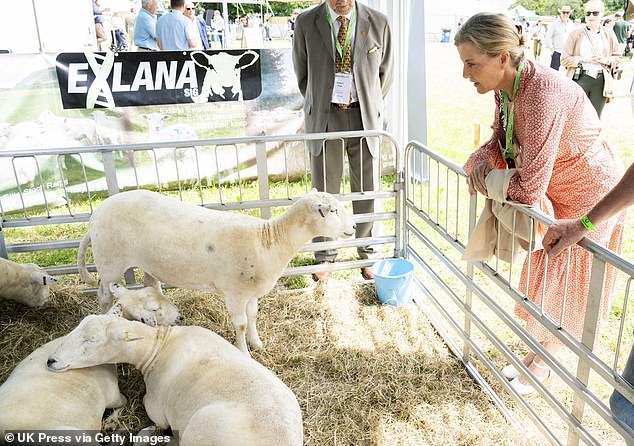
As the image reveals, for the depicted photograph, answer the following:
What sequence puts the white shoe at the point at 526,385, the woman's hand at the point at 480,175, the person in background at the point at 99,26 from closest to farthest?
1. the woman's hand at the point at 480,175
2. the white shoe at the point at 526,385
3. the person in background at the point at 99,26

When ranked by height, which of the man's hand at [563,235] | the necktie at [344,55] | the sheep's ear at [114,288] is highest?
the necktie at [344,55]

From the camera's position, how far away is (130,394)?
340cm

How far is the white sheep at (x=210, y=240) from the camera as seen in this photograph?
3379mm

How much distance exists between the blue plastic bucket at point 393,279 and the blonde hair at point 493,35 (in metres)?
2.19

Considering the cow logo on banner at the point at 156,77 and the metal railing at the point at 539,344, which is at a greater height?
the cow logo on banner at the point at 156,77

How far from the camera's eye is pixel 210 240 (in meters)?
3.38

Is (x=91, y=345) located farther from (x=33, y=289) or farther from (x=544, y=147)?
(x=544, y=147)

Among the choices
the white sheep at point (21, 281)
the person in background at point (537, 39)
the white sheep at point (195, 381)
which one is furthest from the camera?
the person in background at point (537, 39)

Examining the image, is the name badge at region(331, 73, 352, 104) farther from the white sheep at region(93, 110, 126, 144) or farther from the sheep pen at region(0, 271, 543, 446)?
the white sheep at region(93, 110, 126, 144)

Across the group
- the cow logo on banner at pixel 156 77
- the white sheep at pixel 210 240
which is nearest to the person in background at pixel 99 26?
the cow logo on banner at pixel 156 77

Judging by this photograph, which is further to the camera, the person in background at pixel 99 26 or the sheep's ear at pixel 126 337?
the person in background at pixel 99 26

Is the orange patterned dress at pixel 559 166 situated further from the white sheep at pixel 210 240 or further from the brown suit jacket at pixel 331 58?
the brown suit jacket at pixel 331 58

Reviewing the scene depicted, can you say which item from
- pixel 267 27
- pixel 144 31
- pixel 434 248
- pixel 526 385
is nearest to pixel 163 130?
pixel 144 31

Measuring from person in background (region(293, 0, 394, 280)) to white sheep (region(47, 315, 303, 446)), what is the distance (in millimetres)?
2004
